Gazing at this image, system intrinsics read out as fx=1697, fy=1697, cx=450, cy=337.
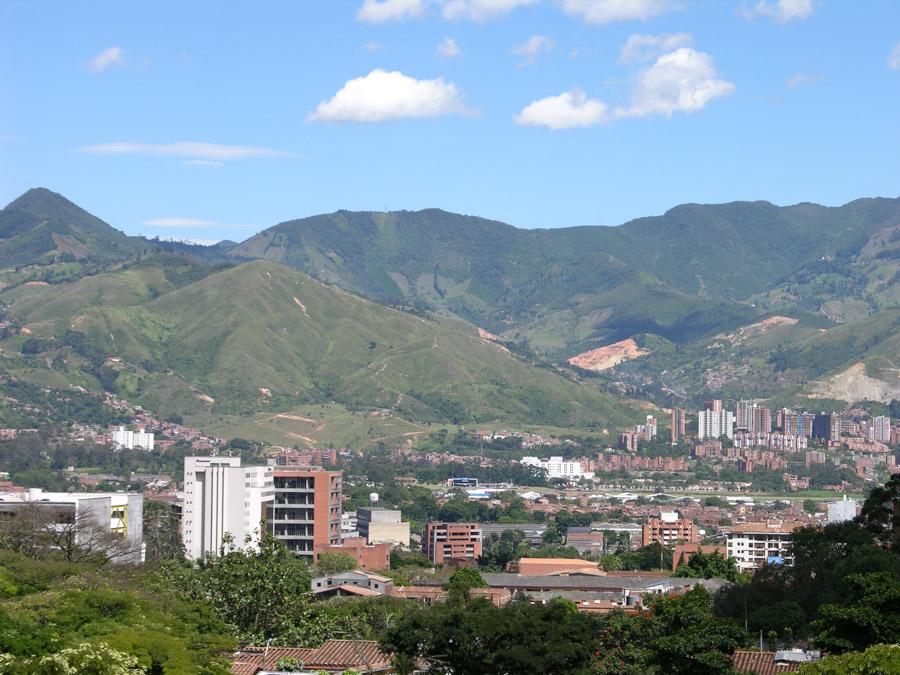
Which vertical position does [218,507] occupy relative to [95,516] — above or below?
below

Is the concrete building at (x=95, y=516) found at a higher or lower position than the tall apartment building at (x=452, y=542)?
higher

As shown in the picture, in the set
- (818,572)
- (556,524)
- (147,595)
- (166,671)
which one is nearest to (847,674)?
(166,671)

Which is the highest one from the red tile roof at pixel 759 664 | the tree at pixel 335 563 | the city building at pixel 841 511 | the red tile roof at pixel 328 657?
the city building at pixel 841 511

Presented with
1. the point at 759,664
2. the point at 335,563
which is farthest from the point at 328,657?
the point at 335,563

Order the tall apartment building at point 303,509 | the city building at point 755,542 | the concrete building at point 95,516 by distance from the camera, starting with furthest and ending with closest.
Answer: the city building at point 755,542 → the tall apartment building at point 303,509 → the concrete building at point 95,516

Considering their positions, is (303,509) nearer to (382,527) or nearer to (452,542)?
(452,542)

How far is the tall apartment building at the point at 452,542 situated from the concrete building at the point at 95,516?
4710 centimetres

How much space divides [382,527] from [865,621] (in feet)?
293

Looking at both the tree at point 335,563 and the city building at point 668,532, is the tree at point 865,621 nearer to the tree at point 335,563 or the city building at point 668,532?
the tree at point 335,563

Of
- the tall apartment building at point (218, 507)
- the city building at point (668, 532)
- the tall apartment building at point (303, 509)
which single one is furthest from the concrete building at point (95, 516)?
the city building at point (668, 532)

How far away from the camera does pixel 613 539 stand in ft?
471

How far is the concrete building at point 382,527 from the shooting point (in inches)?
4956

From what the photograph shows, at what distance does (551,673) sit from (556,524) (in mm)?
116894

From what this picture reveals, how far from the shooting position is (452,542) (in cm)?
12512
